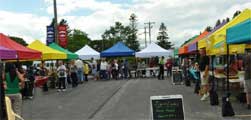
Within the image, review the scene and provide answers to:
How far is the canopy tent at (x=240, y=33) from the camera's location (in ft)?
36.8

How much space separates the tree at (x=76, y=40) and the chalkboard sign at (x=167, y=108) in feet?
359

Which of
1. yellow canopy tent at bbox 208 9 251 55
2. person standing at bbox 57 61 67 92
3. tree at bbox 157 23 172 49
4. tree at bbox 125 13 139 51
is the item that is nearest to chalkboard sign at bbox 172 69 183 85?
person standing at bbox 57 61 67 92

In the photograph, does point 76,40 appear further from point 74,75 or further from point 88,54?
point 74,75

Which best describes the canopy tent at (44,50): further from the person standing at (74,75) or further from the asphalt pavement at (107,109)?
the asphalt pavement at (107,109)

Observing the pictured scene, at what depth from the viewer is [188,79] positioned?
27812mm

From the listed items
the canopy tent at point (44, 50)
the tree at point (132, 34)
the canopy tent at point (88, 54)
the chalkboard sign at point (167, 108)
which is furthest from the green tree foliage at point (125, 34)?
the chalkboard sign at point (167, 108)

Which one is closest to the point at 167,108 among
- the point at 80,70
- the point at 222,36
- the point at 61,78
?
the point at 222,36

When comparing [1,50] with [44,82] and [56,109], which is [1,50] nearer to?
[56,109]

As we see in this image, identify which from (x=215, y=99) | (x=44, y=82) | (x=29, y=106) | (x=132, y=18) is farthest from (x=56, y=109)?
(x=132, y=18)

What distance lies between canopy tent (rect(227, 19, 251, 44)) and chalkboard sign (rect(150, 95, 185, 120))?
2721 mm

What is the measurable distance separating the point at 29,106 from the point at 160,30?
129 meters

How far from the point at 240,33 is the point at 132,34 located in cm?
10700

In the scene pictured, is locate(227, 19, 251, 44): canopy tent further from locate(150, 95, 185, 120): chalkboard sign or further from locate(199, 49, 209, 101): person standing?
locate(199, 49, 209, 101): person standing

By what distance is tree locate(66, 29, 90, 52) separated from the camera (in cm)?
12125
